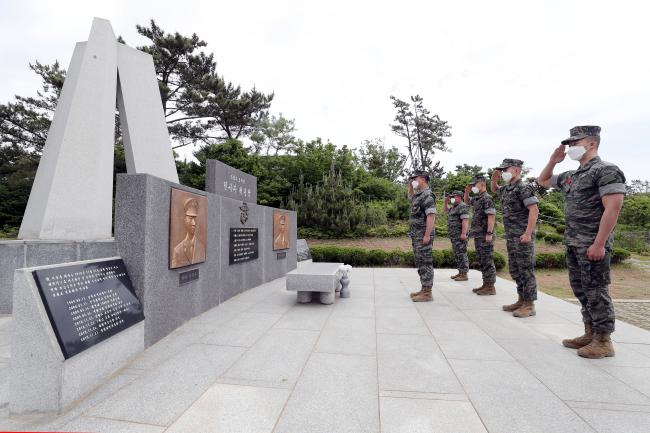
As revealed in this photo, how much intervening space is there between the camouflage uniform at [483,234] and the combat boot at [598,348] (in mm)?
2872

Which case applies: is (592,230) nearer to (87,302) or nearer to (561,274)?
(87,302)

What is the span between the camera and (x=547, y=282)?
10703 mm

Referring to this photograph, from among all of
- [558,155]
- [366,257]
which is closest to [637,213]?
[366,257]

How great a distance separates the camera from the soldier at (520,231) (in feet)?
15.7

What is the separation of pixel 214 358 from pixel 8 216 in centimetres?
2686

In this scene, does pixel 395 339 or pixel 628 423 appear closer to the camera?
pixel 628 423

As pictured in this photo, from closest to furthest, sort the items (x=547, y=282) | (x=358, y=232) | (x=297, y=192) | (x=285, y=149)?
(x=547, y=282) < (x=358, y=232) < (x=297, y=192) < (x=285, y=149)

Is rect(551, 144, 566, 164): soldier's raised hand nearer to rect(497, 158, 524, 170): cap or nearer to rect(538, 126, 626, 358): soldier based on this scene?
rect(538, 126, 626, 358): soldier

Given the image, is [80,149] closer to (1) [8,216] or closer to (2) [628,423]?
(2) [628,423]

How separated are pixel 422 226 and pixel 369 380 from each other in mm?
3729

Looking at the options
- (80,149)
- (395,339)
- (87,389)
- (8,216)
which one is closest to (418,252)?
(395,339)

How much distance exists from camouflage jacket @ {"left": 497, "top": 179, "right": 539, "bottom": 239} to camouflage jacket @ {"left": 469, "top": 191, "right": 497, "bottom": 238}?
1059 mm

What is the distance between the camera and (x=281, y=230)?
873 centimetres

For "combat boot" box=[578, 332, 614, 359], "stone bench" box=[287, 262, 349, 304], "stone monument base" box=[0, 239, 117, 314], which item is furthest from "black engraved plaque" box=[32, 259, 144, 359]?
"combat boot" box=[578, 332, 614, 359]
